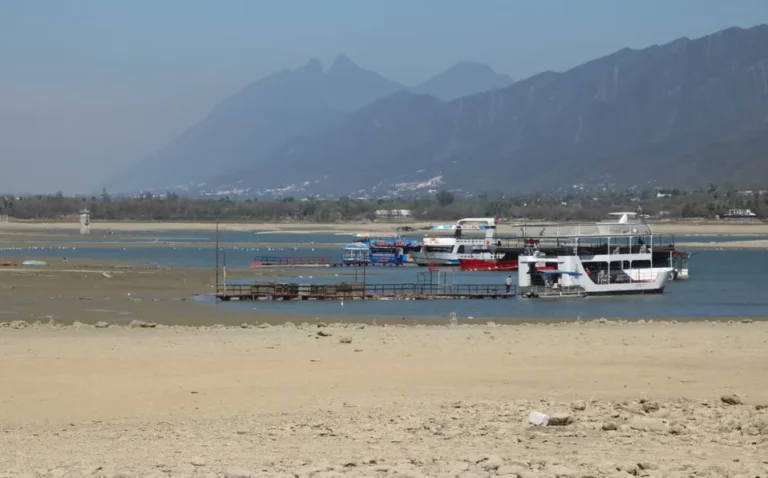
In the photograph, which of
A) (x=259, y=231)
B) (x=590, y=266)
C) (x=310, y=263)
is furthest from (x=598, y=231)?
(x=259, y=231)

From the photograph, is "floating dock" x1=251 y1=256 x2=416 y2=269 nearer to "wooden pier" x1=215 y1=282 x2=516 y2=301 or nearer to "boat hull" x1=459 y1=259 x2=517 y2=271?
"boat hull" x1=459 y1=259 x2=517 y2=271

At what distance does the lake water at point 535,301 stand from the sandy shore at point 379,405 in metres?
13.8

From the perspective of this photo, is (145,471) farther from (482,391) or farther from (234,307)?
(234,307)

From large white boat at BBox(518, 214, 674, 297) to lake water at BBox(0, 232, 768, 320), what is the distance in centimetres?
130

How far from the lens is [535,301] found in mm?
49312

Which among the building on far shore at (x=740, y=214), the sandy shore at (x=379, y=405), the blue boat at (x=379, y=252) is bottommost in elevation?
the blue boat at (x=379, y=252)

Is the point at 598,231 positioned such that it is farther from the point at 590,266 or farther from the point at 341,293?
the point at 341,293

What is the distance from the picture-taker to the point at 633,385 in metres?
19.5

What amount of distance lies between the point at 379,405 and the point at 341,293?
106 feet

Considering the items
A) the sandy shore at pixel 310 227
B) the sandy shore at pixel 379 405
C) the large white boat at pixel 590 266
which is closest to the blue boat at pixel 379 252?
the large white boat at pixel 590 266

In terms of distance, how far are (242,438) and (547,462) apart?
13.7 ft

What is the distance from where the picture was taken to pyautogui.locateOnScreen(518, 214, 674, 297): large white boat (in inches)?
2064

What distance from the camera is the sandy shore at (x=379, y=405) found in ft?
42.7

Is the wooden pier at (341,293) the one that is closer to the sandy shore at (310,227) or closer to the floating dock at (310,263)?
the floating dock at (310,263)
